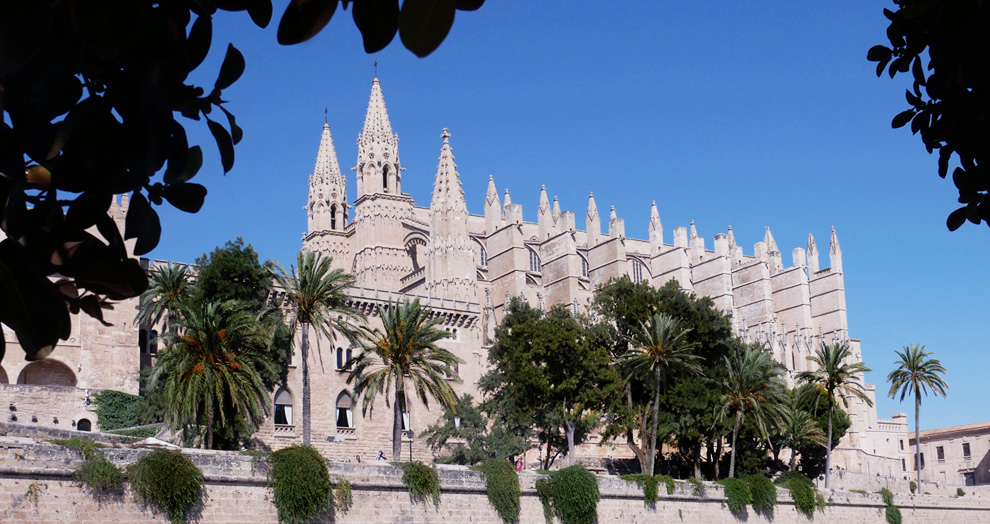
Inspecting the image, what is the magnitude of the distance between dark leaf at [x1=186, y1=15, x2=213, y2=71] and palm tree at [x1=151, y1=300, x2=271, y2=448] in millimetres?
24521

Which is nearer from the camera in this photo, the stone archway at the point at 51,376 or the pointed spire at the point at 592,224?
the stone archway at the point at 51,376

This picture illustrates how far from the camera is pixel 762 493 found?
35.5 m

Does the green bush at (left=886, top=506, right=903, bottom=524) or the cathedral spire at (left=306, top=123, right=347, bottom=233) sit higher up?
the cathedral spire at (left=306, top=123, right=347, bottom=233)

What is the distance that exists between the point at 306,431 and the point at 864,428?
51033mm

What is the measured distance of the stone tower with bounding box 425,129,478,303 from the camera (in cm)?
5388

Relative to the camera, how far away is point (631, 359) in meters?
37.6

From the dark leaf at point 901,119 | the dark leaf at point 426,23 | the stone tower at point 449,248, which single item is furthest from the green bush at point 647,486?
the dark leaf at point 426,23

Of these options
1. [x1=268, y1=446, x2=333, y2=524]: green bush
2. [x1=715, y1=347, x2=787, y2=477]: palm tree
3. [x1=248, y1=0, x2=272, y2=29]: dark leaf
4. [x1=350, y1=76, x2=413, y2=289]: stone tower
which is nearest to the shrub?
[x1=268, y1=446, x2=333, y2=524]: green bush

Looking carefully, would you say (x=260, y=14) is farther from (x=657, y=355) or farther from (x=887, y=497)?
(x=887, y=497)

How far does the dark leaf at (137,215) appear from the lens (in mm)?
3648

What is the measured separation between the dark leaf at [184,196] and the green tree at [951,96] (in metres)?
3.80

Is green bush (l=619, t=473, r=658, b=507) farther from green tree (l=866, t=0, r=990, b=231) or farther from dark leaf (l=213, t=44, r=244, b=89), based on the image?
dark leaf (l=213, t=44, r=244, b=89)

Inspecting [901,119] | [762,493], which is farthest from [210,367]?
[901,119]

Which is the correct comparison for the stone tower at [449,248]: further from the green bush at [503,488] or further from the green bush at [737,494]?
the green bush at [503,488]
